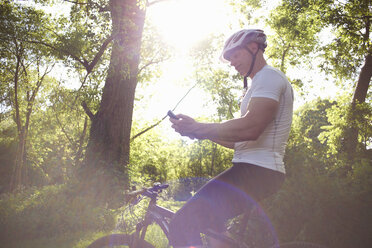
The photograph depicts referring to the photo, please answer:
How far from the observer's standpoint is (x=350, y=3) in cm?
1305

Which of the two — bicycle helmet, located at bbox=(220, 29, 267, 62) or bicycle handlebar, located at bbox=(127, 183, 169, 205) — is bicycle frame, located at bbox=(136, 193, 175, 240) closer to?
bicycle handlebar, located at bbox=(127, 183, 169, 205)

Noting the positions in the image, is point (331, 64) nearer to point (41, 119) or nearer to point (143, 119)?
point (143, 119)

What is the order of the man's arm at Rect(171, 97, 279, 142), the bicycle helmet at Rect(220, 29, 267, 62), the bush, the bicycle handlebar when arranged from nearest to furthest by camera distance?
the man's arm at Rect(171, 97, 279, 142) → the bicycle helmet at Rect(220, 29, 267, 62) → the bicycle handlebar → the bush

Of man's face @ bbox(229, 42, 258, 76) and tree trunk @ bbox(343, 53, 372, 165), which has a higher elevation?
tree trunk @ bbox(343, 53, 372, 165)

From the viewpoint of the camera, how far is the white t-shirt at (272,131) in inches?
80.8

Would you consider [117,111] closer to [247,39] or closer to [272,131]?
[247,39]

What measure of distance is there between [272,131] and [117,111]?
27.2ft

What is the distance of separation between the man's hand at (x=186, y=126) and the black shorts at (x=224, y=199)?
1.28ft

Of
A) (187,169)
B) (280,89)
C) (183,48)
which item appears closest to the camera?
(280,89)

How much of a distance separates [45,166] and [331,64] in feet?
135

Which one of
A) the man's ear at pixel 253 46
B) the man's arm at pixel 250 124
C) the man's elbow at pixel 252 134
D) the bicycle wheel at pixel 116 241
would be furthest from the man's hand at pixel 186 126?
the bicycle wheel at pixel 116 241

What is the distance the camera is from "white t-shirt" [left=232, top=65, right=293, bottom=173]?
80.8 inches

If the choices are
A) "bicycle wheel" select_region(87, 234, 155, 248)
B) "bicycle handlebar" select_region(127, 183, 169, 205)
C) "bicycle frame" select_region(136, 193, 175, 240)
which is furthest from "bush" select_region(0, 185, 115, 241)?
"bicycle handlebar" select_region(127, 183, 169, 205)

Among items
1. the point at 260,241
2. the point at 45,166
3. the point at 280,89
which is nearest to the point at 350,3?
the point at 260,241
